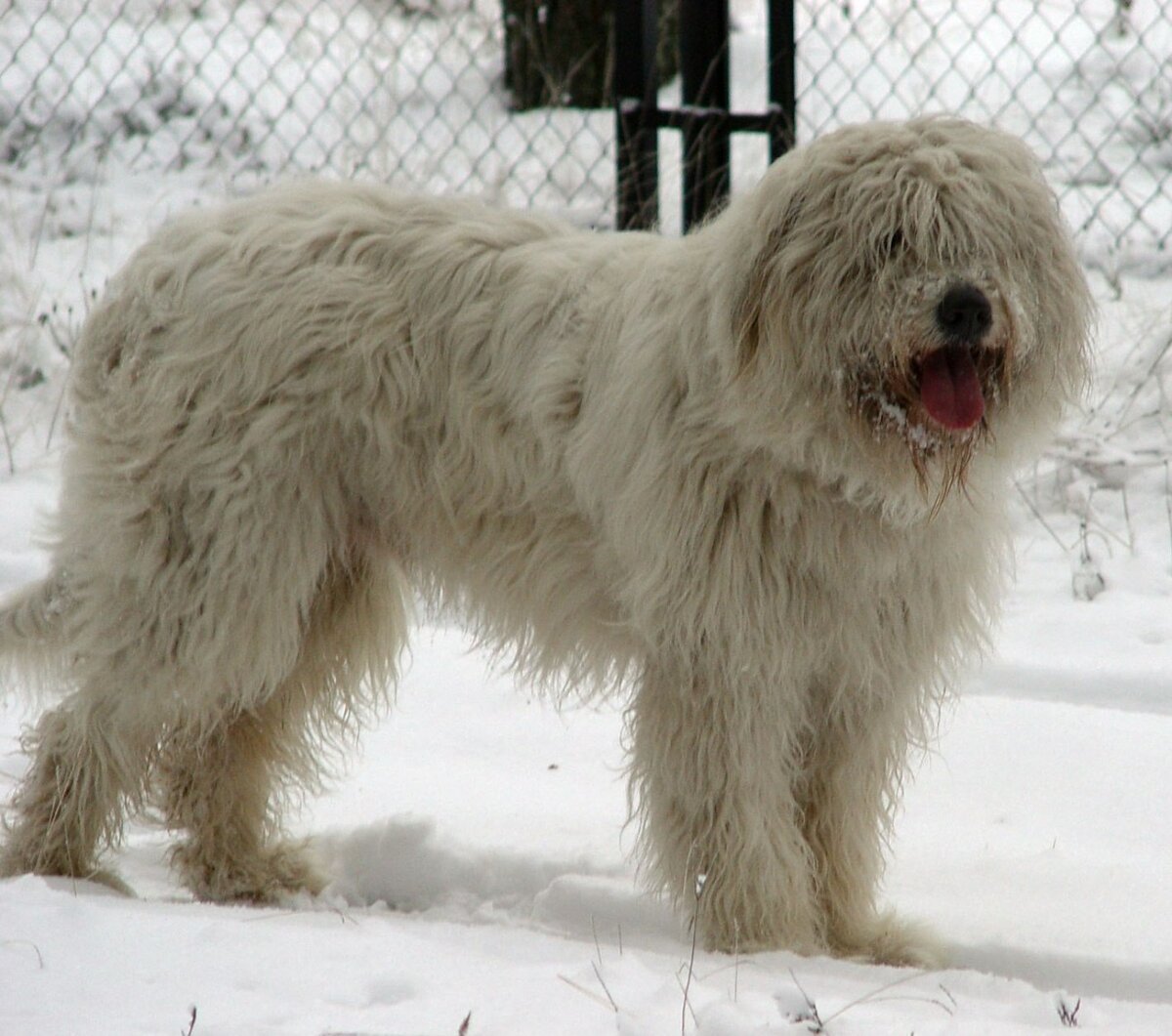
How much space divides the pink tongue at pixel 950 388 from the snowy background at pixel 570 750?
1.05 m

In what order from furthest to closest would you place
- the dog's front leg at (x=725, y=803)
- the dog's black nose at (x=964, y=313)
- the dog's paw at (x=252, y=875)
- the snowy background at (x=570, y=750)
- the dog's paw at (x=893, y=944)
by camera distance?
the dog's paw at (x=252, y=875)
the dog's paw at (x=893, y=944)
the dog's front leg at (x=725, y=803)
the dog's black nose at (x=964, y=313)
the snowy background at (x=570, y=750)

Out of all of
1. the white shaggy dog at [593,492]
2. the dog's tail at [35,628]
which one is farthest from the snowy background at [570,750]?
the dog's tail at [35,628]

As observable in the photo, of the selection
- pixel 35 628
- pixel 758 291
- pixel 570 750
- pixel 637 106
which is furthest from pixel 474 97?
pixel 758 291

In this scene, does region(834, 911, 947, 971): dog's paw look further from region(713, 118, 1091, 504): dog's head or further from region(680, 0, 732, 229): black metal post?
→ region(680, 0, 732, 229): black metal post

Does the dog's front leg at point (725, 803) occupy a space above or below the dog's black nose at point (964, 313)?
below

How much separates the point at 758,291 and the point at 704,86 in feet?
12.6

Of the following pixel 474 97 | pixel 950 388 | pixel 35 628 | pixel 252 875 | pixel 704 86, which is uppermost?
pixel 704 86

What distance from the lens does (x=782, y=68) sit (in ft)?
21.5

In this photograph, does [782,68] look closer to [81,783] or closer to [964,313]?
[964,313]

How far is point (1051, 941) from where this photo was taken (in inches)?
129

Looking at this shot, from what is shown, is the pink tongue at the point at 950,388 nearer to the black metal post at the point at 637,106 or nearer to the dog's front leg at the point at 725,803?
the dog's front leg at the point at 725,803

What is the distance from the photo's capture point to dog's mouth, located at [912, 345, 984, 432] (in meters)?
2.90

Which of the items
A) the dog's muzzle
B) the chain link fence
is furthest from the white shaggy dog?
the chain link fence

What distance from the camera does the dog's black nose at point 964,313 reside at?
9.29 ft
